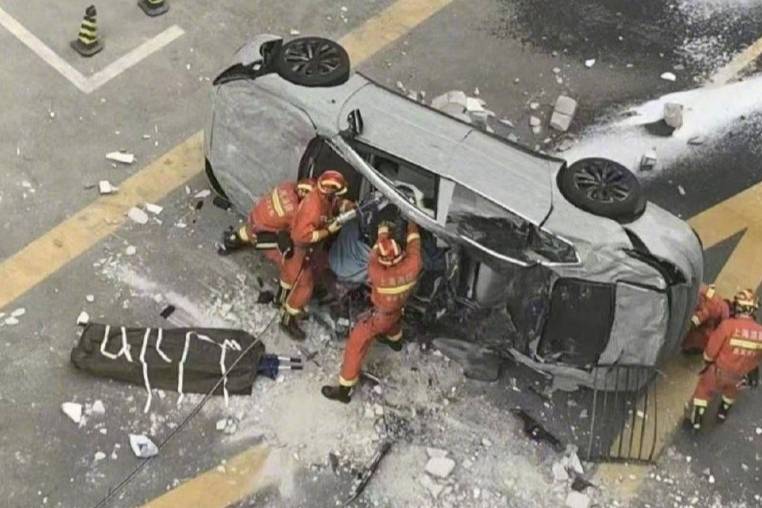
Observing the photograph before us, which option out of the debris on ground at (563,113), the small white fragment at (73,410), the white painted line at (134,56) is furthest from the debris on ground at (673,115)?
the small white fragment at (73,410)

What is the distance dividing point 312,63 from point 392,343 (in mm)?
2040

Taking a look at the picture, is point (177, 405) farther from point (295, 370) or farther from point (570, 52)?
point (570, 52)

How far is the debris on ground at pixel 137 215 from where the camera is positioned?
8875 mm

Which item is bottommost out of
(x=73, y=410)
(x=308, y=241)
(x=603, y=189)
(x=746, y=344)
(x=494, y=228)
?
(x=73, y=410)

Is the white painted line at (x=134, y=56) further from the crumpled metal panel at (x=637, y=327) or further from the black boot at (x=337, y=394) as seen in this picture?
the crumpled metal panel at (x=637, y=327)

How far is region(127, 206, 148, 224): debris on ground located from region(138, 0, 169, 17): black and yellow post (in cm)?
222

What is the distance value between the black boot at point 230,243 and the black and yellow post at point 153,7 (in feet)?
8.45

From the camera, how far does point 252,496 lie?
7.61 metres

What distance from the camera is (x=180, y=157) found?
9312 millimetres

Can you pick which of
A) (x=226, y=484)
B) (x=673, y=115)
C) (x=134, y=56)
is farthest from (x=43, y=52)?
(x=673, y=115)

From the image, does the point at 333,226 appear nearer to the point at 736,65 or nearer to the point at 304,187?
the point at 304,187

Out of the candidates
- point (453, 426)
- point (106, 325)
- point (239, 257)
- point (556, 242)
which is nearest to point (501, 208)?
point (556, 242)

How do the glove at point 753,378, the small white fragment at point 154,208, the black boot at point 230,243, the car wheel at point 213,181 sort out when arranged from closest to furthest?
the glove at point 753,378, the black boot at point 230,243, the car wheel at point 213,181, the small white fragment at point 154,208

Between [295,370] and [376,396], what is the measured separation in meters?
0.59
